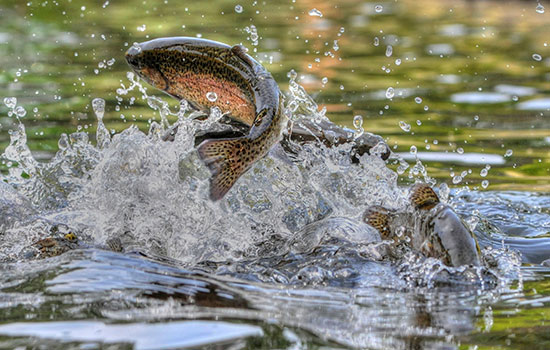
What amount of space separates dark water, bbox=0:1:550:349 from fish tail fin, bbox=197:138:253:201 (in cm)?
44

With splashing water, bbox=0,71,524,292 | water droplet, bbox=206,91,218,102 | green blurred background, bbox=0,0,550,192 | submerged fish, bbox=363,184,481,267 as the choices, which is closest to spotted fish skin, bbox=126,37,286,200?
water droplet, bbox=206,91,218,102

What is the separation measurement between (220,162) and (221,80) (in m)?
1.15

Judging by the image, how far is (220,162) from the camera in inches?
192

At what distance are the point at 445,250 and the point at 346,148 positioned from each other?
1.80 meters

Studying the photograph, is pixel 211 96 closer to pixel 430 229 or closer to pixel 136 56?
pixel 136 56

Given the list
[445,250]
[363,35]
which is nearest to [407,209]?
[445,250]

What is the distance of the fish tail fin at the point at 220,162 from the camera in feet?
16.0

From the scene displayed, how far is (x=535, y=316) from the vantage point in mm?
4090

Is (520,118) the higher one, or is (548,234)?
(520,118)

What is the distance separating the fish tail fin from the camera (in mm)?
4875

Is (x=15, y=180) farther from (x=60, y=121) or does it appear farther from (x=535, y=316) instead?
(x=535, y=316)

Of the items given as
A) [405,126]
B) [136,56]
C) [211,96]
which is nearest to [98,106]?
[136,56]

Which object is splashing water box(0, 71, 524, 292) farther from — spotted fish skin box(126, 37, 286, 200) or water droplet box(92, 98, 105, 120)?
spotted fish skin box(126, 37, 286, 200)

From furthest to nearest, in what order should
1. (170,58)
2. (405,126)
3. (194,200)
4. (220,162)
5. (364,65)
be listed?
(364,65) < (405,126) < (170,58) < (194,200) < (220,162)
